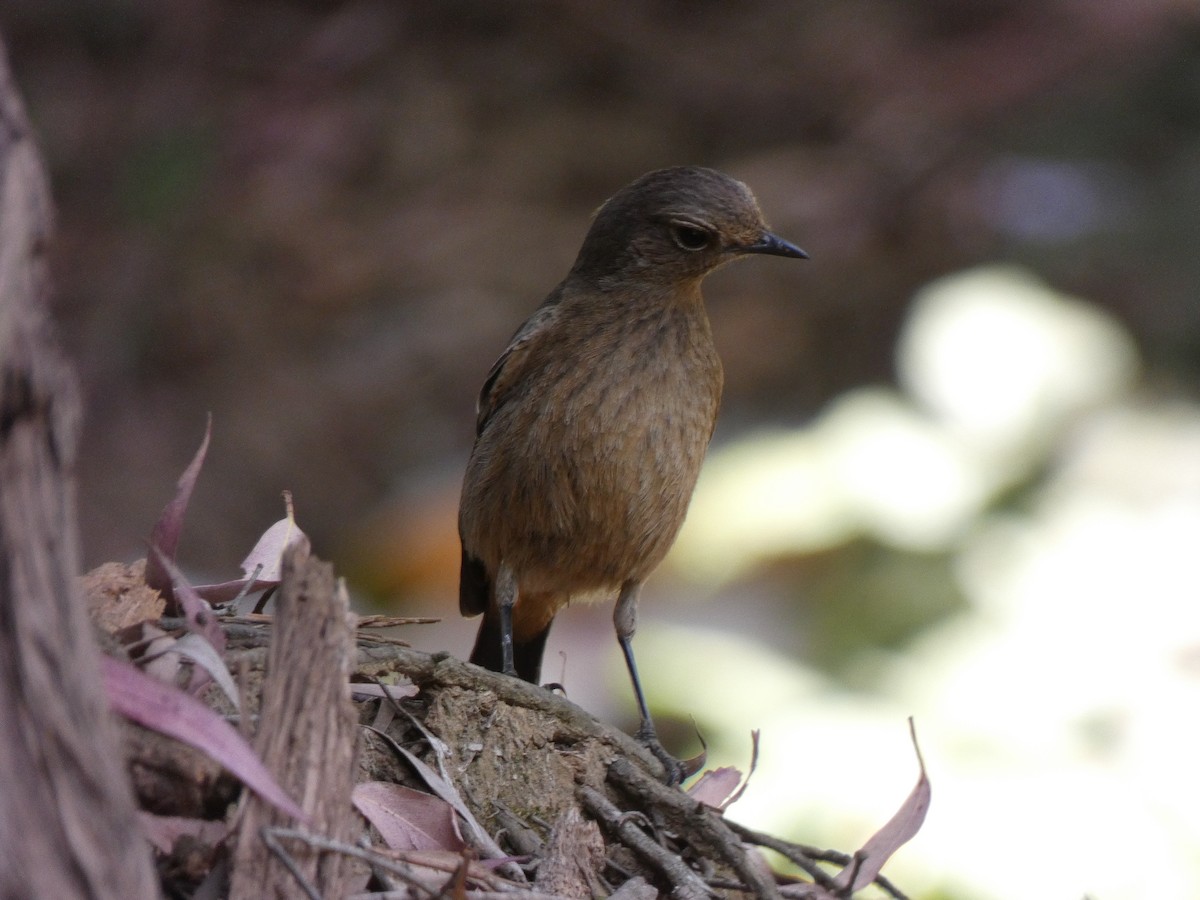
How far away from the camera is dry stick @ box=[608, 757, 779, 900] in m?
2.87

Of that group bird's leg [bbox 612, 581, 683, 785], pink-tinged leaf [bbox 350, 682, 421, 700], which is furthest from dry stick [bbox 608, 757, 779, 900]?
bird's leg [bbox 612, 581, 683, 785]

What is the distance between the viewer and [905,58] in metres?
12.0

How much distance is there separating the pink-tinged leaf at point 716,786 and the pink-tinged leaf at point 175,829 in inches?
54.7

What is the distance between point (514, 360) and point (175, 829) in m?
2.59

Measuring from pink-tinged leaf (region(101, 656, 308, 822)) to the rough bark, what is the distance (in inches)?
13.1

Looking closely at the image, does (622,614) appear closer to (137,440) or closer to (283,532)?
(283,532)

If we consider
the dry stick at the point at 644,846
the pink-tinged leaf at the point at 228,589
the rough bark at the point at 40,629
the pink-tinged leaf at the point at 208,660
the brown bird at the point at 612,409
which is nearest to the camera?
the rough bark at the point at 40,629

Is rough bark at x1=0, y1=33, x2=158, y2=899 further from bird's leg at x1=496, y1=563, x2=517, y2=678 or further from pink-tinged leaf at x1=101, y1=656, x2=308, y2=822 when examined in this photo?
bird's leg at x1=496, y1=563, x2=517, y2=678

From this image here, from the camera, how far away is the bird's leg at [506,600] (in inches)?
188

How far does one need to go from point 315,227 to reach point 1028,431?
530 cm

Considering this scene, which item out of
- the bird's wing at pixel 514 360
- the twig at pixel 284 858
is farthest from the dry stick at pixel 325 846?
the bird's wing at pixel 514 360

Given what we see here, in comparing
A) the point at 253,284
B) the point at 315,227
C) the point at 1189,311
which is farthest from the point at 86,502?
Result: the point at 1189,311

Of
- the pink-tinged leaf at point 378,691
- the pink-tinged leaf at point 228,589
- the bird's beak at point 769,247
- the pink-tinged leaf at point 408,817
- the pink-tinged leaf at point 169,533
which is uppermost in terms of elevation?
the bird's beak at point 769,247

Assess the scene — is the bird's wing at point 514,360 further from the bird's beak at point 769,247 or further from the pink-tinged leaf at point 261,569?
the pink-tinged leaf at point 261,569
